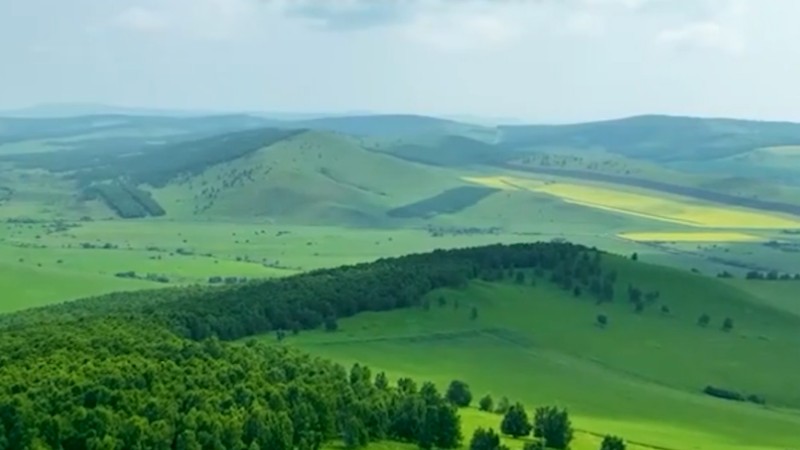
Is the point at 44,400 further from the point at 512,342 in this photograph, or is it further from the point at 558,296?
the point at 558,296

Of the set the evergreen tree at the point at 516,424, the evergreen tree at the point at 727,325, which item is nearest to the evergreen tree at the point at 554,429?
the evergreen tree at the point at 516,424

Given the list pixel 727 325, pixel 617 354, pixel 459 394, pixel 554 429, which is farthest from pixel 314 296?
pixel 727 325

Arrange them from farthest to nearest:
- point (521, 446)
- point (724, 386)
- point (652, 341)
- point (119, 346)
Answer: point (652, 341)
point (724, 386)
point (119, 346)
point (521, 446)

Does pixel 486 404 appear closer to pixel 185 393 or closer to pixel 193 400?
pixel 185 393

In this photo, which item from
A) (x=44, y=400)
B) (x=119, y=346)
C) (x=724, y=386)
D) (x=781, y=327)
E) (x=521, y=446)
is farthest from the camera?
(x=781, y=327)

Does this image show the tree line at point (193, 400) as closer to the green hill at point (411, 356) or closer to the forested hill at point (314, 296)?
the green hill at point (411, 356)

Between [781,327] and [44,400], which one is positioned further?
[781,327]

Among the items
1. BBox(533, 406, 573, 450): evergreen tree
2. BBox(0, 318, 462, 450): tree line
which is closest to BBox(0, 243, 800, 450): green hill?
BBox(0, 318, 462, 450): tree line

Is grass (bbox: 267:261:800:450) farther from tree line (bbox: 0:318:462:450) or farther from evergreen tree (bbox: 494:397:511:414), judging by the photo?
tree line (bbox: 0:318:462:450)

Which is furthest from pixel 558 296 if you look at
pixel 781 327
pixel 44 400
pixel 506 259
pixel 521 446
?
pixel 44 400

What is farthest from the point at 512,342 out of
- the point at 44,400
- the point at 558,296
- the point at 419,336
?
the point at 44,400
